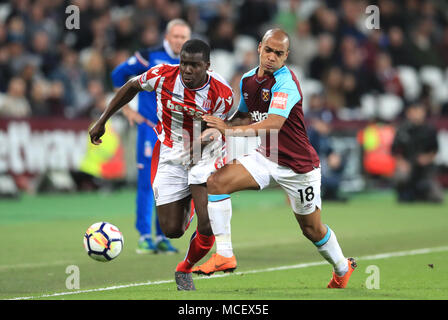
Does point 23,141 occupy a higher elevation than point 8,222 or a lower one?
higher

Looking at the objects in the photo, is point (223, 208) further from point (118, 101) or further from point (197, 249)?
point (118, 101)

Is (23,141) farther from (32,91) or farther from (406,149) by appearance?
(406,149)

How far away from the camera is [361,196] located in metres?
19.0

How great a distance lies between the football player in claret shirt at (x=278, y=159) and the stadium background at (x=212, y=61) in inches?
236

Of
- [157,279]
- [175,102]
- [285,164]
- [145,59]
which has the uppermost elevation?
[145,59]

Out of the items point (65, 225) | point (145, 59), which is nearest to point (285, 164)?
point (145, 59)

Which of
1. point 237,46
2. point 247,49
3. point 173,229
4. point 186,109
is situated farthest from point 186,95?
point 237,46

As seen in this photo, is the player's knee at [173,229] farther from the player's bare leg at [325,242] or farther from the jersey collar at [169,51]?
the jersey collar at [169,51]

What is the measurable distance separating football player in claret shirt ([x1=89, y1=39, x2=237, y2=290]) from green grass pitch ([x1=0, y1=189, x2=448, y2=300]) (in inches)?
20.9

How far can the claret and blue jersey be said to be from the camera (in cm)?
718

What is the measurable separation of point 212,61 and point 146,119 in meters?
9.71
